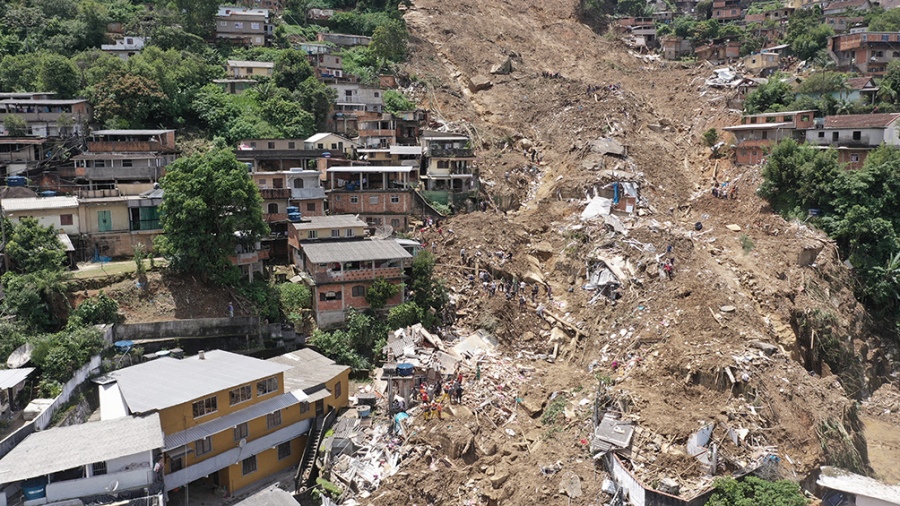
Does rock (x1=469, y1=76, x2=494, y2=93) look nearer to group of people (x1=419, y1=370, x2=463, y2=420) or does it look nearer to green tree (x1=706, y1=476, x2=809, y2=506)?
group of people (x1=419, y1=370, x2=463, y2=420)

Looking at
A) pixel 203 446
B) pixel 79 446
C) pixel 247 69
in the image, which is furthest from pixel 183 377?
pixel 247 69

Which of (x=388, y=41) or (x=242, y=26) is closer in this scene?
(x=388, y=41)

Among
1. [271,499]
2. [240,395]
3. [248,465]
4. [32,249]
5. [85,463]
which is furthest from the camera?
[32,249]

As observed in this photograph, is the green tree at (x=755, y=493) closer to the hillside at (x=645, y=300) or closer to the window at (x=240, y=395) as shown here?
the hillside at (x=645, y=300)

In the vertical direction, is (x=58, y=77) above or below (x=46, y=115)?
above

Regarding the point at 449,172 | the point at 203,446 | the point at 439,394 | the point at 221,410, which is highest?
the point at 449,172

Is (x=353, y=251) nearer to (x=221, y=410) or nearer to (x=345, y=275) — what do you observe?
(x=345, y=275)

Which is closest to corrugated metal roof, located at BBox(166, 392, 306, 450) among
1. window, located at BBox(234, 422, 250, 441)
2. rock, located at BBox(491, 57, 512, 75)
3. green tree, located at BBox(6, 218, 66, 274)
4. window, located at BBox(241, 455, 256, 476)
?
window, located at BBox(234, 422, 250, 441)

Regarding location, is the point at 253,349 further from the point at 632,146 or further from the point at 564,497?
the point at 632,146
